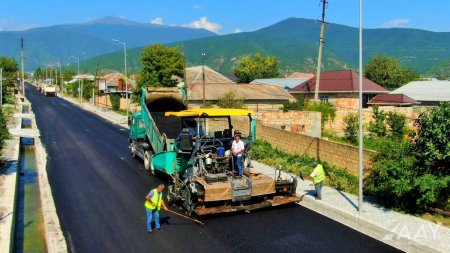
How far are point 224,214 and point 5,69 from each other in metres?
75.6

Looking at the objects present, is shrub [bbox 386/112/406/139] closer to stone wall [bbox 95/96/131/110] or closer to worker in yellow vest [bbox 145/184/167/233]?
worker in yellow vest [bbox 145/184/167/233]

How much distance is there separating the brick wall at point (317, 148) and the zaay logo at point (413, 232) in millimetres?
3764

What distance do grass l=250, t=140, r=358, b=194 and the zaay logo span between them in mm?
3555

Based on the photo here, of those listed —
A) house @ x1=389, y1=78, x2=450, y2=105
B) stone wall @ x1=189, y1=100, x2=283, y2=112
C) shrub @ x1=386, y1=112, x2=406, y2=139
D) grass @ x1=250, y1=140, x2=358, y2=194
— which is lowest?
grass @ x1=250, y1=140, x2=358, y2=194

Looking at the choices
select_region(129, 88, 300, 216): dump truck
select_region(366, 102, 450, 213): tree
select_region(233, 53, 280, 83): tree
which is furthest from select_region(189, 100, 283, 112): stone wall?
select_region(233, 53, 280, 83): tree

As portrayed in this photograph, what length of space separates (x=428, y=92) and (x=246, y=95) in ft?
68.3

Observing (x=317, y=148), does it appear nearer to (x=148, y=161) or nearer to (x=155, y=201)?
(x=148, y=161)

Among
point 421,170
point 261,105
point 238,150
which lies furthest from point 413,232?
point 261,105

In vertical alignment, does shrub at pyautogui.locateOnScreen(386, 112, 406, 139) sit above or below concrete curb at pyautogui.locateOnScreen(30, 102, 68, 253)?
above

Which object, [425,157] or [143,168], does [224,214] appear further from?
[143,168]

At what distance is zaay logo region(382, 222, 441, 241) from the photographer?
10.9 m

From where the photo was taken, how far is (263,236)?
11.6m

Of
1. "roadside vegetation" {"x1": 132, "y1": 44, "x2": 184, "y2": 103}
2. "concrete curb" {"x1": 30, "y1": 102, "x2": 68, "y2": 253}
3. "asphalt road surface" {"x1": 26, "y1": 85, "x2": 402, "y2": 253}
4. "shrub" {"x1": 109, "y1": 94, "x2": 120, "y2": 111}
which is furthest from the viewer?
"shrub" {"x1": 109, "y1": 94, "x2": 120, "y2": 111}

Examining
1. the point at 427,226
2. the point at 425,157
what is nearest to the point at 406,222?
the point at 427,226
